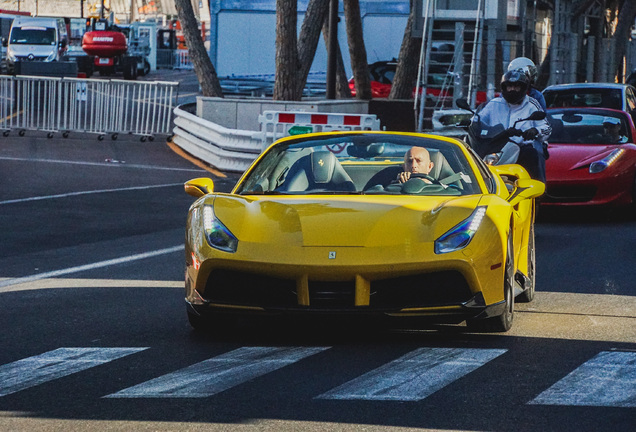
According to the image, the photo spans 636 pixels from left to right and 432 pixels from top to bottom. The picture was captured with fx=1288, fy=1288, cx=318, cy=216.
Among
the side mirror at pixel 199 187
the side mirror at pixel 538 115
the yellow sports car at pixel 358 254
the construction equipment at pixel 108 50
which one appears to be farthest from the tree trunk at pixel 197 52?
the construction equipment at pixel 108 50

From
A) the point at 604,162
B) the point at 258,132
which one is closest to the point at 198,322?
the point at 604,162

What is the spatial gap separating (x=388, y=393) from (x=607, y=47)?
132 feet

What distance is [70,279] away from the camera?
1017 cm

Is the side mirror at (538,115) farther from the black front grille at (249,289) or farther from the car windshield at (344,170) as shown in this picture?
the black front grille at (249,289)

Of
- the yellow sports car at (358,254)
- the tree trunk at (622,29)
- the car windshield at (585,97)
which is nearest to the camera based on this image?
the yellow sports car at (358,254)

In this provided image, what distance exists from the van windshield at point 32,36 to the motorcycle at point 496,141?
4800cm

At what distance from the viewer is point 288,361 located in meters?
6.73

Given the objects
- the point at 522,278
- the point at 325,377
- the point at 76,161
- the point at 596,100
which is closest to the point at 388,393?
the point at 325,377

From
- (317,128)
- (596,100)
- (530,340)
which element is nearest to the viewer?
(530,340)

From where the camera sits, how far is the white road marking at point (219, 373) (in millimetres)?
5957

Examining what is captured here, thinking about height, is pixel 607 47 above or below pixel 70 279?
above

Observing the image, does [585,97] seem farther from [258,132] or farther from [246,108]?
[246,108]

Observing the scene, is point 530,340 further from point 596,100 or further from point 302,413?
point 596,100

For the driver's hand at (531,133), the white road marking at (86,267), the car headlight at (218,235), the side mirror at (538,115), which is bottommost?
the white road marking at (86,267)
